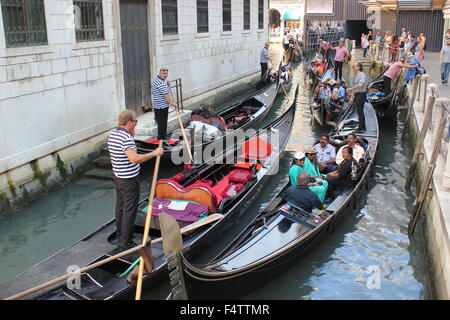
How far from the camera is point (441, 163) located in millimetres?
4770

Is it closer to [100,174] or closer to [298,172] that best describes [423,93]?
[298,172]

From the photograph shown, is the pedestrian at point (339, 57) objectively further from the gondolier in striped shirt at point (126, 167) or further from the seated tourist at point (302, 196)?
the gondolier in striped shirt at point (126, 167)

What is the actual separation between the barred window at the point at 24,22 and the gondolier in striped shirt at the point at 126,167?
2222 mm

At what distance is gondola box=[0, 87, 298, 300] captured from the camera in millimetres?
3088

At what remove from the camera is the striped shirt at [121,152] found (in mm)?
3393

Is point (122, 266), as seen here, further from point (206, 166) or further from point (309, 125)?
point (309, 125)

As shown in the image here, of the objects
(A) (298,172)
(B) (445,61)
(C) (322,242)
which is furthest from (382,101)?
(C) (322,242)

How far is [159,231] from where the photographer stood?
3.86 meters

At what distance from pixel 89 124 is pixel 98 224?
189 cm

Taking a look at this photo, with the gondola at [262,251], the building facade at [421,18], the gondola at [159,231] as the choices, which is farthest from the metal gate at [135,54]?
the building facade at [421,18]

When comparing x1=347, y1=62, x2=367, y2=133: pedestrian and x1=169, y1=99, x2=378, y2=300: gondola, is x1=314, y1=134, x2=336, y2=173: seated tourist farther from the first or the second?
x1=347, y1=62, x2=367, y2=133: pedestrian

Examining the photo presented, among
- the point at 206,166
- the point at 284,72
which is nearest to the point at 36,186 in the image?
the point at 206,166

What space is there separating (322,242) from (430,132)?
9.12 ft

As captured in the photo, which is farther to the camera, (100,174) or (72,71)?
(100,174)
